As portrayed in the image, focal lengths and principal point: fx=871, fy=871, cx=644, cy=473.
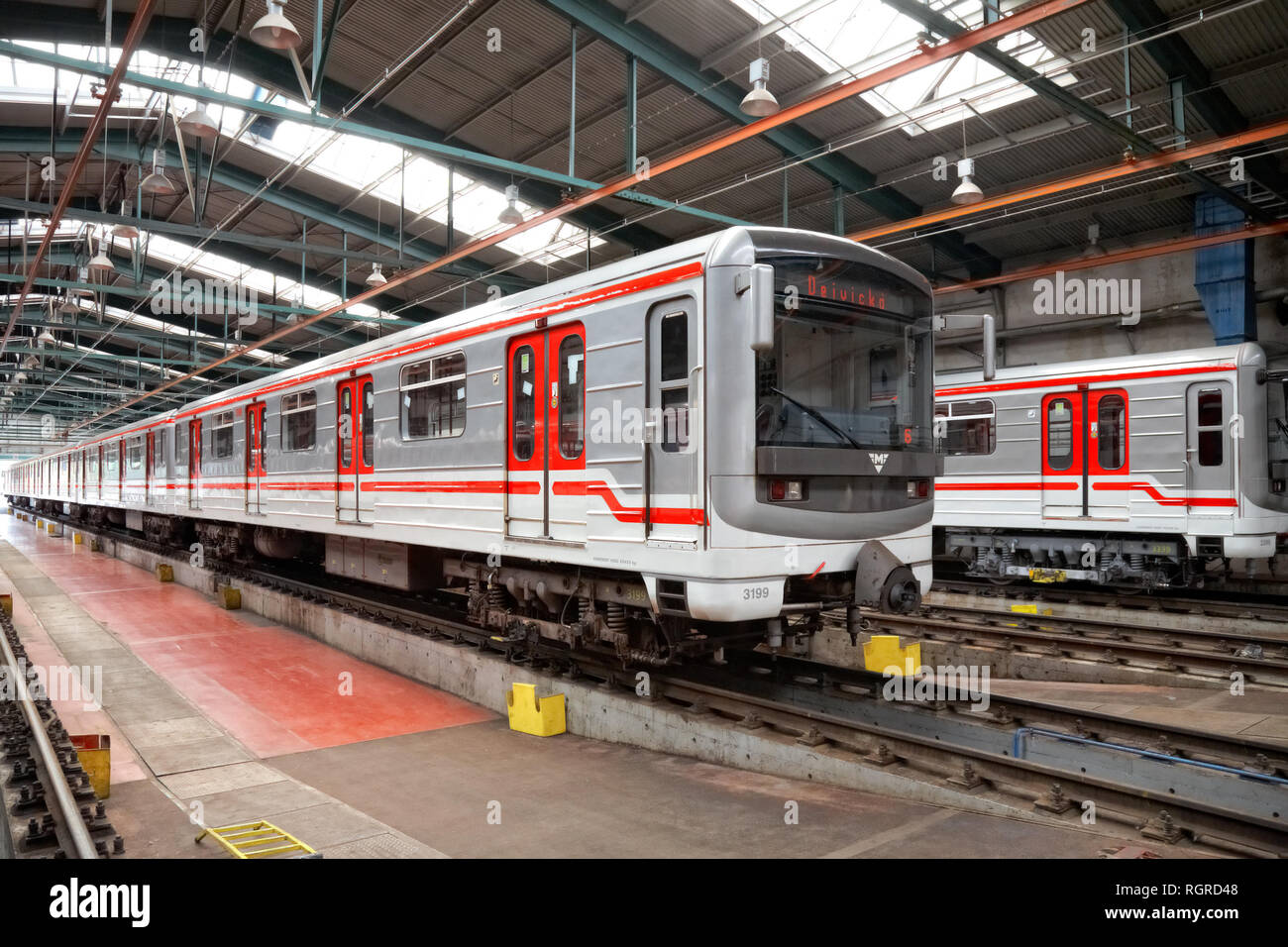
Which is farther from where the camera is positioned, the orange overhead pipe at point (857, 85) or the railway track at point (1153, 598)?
the railway track at point (1153, 598)

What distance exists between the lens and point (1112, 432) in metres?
12.7

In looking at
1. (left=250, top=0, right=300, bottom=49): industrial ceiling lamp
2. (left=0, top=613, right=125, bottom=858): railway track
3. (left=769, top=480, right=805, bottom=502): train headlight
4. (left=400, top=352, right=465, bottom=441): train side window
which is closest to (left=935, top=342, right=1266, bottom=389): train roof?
(left=769, top=480, right=805, bottom=502): train headlight

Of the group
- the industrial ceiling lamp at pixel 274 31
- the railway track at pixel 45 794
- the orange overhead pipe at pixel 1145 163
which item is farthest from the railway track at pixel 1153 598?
the railway track at pixel 45 794

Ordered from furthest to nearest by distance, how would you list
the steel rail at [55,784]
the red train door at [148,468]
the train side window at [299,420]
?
1. the red train door at [148,468]
2. the train side window at [299,420]
3. the steel rail at [55,784]

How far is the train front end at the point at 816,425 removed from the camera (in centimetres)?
→ 609

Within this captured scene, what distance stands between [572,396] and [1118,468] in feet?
29.6

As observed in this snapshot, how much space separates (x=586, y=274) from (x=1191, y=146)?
25.6 ft

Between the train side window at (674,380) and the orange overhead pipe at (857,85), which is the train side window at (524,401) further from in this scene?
the orange overhead pipe at (857,85)

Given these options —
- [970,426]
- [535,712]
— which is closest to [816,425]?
[535,712]

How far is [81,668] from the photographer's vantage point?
387 inches

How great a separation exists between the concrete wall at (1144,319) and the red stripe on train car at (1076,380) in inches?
203

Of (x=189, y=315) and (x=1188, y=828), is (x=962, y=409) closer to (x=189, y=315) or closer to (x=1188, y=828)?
(x=1188, y=828)

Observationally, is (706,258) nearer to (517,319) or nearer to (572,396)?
(572,396)

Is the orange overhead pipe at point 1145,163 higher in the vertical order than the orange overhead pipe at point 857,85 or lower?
lower
